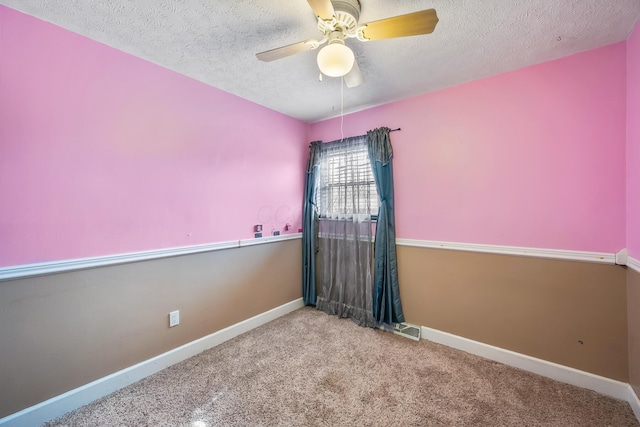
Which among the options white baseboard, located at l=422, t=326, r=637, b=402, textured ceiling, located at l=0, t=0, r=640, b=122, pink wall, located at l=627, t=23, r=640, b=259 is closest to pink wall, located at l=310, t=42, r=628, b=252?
pink wall, located at l=627, t=23, r=640, b=259

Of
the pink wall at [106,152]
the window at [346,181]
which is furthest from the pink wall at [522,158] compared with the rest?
the pink wall at [106,152]

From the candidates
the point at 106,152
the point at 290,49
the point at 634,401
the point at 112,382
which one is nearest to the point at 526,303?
the point at 634,401

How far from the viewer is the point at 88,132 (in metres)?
1.66

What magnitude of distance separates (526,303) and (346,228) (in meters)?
1.68

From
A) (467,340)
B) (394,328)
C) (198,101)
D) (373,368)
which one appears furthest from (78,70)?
(467,340)

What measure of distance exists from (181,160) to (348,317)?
90.1 inches

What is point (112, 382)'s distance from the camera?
5.69 ft

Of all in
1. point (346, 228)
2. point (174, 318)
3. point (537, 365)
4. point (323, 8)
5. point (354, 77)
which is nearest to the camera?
point (323, 8)

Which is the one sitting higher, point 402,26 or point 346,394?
point 402,26

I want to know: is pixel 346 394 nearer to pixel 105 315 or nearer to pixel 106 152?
pixel 105 315

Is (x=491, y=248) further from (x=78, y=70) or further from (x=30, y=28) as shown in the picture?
(x=30, y=28)

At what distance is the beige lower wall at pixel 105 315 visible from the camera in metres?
1.44

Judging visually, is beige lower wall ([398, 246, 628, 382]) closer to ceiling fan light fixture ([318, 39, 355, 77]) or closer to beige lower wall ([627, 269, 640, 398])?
beige lower wall ([627, 269, 640, 398])

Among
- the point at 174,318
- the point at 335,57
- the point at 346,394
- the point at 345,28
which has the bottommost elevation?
the point at 346,394
